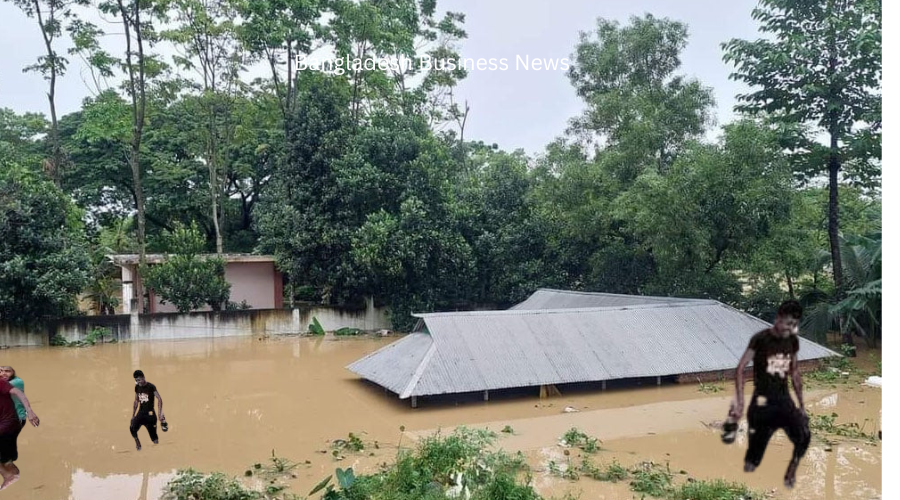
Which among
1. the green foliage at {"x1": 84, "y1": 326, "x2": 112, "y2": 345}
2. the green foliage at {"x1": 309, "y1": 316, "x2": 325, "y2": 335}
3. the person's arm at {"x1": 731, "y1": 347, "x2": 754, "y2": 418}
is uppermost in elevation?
the person's arm at {"x1": 731, "y1": 347, "x2": 754, "y2": 418}

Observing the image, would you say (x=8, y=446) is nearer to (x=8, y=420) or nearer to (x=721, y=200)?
(x=8, y=420)

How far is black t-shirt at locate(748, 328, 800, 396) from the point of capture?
266 cm

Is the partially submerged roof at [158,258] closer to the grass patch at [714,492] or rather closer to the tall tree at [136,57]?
the tall tree at [136,57]

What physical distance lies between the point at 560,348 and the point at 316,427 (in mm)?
4461

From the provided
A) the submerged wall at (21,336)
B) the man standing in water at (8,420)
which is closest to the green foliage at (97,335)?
the submerged wall at (21,336)

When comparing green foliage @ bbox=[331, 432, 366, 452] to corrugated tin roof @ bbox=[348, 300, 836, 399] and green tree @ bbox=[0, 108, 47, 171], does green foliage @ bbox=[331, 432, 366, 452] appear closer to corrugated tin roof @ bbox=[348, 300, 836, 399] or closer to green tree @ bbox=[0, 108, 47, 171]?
corrugated tin roof @ bbox=[348, 300, 836, 399]

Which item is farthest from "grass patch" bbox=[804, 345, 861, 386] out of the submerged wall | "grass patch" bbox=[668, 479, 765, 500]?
the submerged wall

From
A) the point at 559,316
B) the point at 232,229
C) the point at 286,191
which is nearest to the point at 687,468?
the point at 559,316

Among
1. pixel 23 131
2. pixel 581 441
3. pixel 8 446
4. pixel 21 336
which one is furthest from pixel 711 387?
pixel 23 131

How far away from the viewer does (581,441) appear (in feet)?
29.6

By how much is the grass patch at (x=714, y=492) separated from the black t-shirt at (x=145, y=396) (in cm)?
564

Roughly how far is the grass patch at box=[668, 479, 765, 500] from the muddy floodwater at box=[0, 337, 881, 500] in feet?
1.27

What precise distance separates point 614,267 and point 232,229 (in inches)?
596

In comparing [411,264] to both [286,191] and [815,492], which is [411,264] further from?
[815,492]
